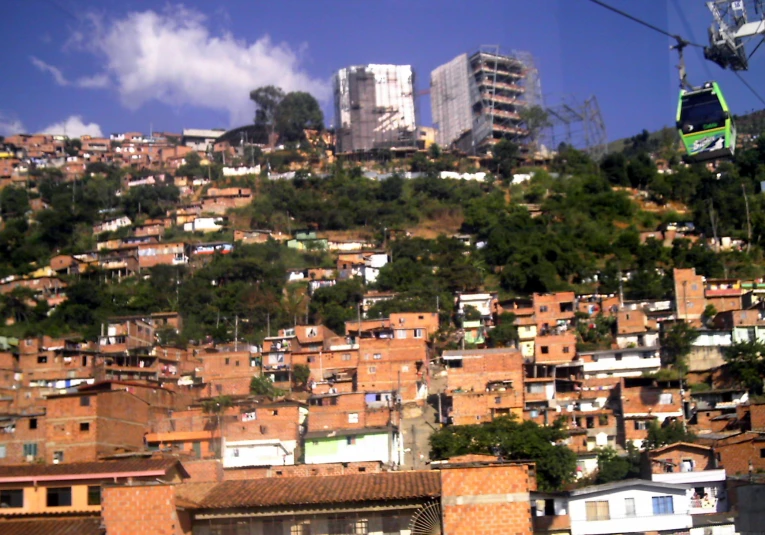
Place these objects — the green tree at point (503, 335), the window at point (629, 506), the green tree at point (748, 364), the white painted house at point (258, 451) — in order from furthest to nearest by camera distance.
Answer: the green tree at point (503, 335)
the green tree at point (748, 364)
the white painted house at point (258, 451)
the window at point (629, 506)

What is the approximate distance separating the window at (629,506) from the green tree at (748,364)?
32.8 feet

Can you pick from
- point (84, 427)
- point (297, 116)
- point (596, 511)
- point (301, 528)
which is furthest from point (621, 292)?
point (297, 116)

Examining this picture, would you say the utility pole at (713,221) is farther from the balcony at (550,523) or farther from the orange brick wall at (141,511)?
the orange brick wall at (141,511)

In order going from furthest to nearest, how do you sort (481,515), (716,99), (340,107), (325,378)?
(340,107)
(325,378)
(716,99)
(481,515)

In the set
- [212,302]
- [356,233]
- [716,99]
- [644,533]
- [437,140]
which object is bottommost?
[644,533]

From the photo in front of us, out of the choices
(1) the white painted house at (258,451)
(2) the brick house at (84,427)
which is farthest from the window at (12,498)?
(1) the white painted house at (258,451)

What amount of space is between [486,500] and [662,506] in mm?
8386

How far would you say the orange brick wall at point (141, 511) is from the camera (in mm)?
10766

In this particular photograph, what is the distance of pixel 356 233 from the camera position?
4806 centimetres

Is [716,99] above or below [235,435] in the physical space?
above

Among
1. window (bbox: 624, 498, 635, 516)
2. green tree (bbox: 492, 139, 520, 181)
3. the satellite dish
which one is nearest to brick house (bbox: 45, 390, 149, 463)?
window (bbox: 624, 498, 635, 516)

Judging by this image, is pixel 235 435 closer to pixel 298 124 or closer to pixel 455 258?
pixel 455 258

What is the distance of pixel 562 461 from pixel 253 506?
39.5 feet

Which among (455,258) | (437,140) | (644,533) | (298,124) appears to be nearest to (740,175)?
(455,258)
